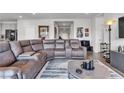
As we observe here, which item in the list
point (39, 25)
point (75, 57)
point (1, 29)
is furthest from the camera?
point (1, 29)

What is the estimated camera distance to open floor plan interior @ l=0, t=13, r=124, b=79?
11.2 ft

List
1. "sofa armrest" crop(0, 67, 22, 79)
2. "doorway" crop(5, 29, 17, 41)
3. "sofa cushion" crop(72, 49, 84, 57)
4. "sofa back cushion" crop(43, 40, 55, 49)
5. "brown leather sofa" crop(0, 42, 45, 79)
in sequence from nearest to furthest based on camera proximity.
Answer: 1. "sofa armrest" crop(0, 67, 22, 79)
2. "brown leather sofa" crop(0, 42, 45, 79)
3. "sofa cushion" crop(72, 49, 84, 57)
4. "sofa back cushion" crop(43, 40, 55, 49)
5. "doorway" crop(5, 29, 17, 41)

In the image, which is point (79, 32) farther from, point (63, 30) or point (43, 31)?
point (43, 31)

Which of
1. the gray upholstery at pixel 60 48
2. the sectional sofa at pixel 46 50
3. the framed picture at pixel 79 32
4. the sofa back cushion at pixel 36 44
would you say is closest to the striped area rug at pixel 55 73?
the sectional sofa at pixel 46 50

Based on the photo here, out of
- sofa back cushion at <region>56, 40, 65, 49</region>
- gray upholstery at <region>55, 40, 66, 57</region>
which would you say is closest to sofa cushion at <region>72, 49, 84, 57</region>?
gray upholstery at <region>55, 40, 66, 57</region>

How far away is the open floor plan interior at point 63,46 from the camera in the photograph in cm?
343

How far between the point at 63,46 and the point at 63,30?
5.00 m

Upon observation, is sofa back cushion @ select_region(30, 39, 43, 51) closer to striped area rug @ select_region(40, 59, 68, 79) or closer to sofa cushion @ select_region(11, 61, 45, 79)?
striped area rug @ select_region(40, 59, 68, 79)

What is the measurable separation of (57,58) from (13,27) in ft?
24.9

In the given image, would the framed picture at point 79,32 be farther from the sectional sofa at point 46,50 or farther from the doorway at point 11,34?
the doorway at point 11,34
